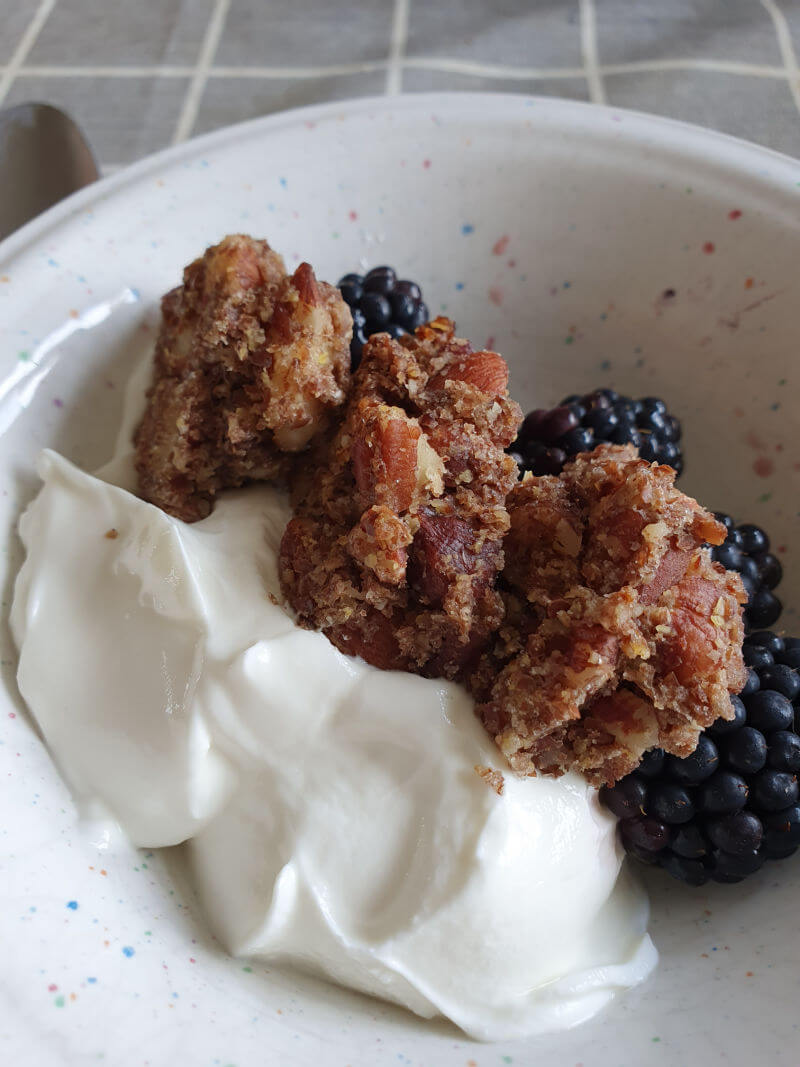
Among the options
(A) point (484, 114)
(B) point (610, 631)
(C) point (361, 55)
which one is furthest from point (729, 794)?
(C) point (361, 55)

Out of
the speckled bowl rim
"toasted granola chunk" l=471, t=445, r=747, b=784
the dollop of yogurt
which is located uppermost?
the speckled bowl rim

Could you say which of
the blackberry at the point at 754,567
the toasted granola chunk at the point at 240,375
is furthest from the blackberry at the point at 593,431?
the toasted granola chunk at the point at 240,375

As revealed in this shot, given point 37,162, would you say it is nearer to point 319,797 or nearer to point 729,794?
point 319,797

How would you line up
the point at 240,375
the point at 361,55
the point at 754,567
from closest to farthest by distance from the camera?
the point at 240,375
the point at 754,567
the point at 361,55

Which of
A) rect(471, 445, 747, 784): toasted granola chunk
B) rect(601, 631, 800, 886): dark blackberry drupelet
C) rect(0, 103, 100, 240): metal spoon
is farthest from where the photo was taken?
rect(0, 103, 100, 240): metal spoon

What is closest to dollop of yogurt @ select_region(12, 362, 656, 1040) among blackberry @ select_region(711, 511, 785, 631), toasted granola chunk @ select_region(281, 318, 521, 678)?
toasted granola chunk @ select_region(281, 318, 521, 678)

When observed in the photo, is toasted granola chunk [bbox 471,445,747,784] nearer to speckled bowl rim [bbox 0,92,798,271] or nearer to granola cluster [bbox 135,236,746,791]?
granola cluster [bbox 135,236,746,791]

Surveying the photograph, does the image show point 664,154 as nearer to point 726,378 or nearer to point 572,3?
point 726,378
